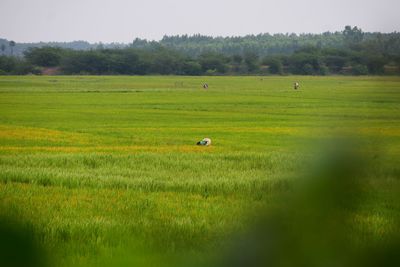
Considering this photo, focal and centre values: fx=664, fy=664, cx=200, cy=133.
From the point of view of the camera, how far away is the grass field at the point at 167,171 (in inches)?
21.4

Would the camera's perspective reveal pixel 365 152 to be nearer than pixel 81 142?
Yes

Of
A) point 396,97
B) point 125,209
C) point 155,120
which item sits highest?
point 396,97

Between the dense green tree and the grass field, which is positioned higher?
the grass field

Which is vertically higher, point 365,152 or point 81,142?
point 365,152

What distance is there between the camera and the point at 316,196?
1.54 ft

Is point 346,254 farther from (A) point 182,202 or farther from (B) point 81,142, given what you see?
(B) point 81,142

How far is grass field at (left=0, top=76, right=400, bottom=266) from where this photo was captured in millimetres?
543

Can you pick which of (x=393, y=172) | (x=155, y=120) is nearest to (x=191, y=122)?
(x=155, y=120)

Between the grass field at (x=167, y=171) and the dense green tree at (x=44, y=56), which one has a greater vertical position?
the grass field at (x=167, y=171)

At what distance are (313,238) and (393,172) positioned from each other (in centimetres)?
12

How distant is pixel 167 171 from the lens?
15.4 m

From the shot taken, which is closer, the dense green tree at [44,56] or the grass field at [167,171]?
the grass field at [167,171]

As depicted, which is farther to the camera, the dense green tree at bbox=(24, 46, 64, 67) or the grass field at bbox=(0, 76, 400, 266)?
the dense green tree at bbox=(24, 46, 64, 67)

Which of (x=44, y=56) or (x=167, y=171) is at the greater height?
(x=167, y=171)
